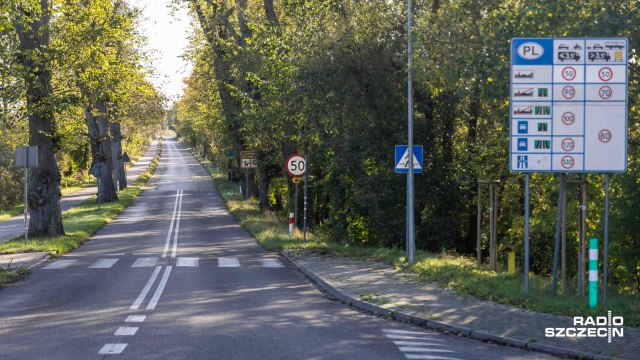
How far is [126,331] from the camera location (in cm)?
1086

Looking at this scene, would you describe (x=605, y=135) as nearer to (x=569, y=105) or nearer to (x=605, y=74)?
(x=569, y=105)

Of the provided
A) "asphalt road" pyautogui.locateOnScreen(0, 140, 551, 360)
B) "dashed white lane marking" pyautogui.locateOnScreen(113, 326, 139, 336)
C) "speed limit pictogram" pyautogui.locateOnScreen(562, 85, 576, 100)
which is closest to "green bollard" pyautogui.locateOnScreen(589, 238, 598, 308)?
"asphalt road" pyautogui.locateOnScreen(0, 140, 551, 360)

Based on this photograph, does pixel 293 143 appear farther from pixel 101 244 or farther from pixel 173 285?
pixel 173 285

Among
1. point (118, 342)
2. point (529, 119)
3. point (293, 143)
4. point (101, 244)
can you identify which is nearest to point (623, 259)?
point (529, 119)

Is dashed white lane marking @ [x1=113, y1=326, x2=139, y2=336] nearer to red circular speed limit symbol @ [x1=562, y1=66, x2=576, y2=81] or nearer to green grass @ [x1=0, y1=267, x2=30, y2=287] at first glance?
green grass @ [x1=0, y1=267, x2=30, y2=287]

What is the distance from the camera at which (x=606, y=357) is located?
902cm

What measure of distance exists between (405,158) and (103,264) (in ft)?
27.4

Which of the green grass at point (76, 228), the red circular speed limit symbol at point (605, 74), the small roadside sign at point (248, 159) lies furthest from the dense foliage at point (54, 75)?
the red circular speed limit symbol at point (605, 74)

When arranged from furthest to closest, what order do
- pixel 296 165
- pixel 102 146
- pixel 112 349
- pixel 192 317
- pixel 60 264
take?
pixel 102 146
pixel 296 165
pixel 60 264
pixel 192 317
pixel 112 349

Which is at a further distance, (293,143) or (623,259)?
(293,143)

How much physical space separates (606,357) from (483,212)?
1678 cm

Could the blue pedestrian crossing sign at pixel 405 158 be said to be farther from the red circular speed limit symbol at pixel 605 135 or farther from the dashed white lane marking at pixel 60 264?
the dashed white lane marking at pixel 60 264

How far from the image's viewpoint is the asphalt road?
31.3ft

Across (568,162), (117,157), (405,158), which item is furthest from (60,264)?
(117,157)
